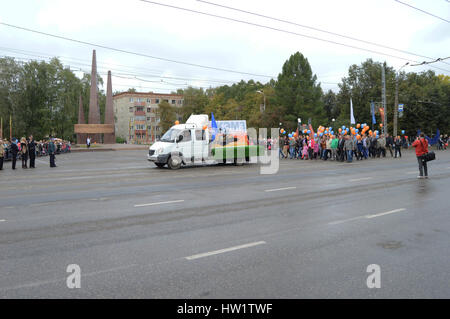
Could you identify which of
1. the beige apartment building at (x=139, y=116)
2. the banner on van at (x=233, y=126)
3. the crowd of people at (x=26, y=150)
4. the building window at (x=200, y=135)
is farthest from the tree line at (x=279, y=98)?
the building window at (x=200, y=135)

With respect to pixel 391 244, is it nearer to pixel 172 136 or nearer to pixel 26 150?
pixel 172 136

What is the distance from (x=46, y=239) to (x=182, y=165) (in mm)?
15423

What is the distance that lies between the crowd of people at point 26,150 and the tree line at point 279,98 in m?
25.3

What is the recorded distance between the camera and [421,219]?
7.62 m

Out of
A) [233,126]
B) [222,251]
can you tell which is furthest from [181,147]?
[222,251]

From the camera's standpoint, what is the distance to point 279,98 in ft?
227

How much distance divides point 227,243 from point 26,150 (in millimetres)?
19484

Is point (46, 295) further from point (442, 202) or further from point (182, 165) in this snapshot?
point (182, 165)

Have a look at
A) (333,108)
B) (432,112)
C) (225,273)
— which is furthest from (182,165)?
(333,108)

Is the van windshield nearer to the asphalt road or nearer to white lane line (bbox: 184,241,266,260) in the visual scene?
the asphalt road

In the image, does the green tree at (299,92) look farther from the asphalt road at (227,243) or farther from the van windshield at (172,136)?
the asphalt road at (227,243)

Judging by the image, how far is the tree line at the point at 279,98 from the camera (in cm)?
5397

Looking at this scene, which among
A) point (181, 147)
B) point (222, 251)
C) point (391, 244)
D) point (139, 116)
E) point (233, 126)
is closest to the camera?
point (222, 251)
